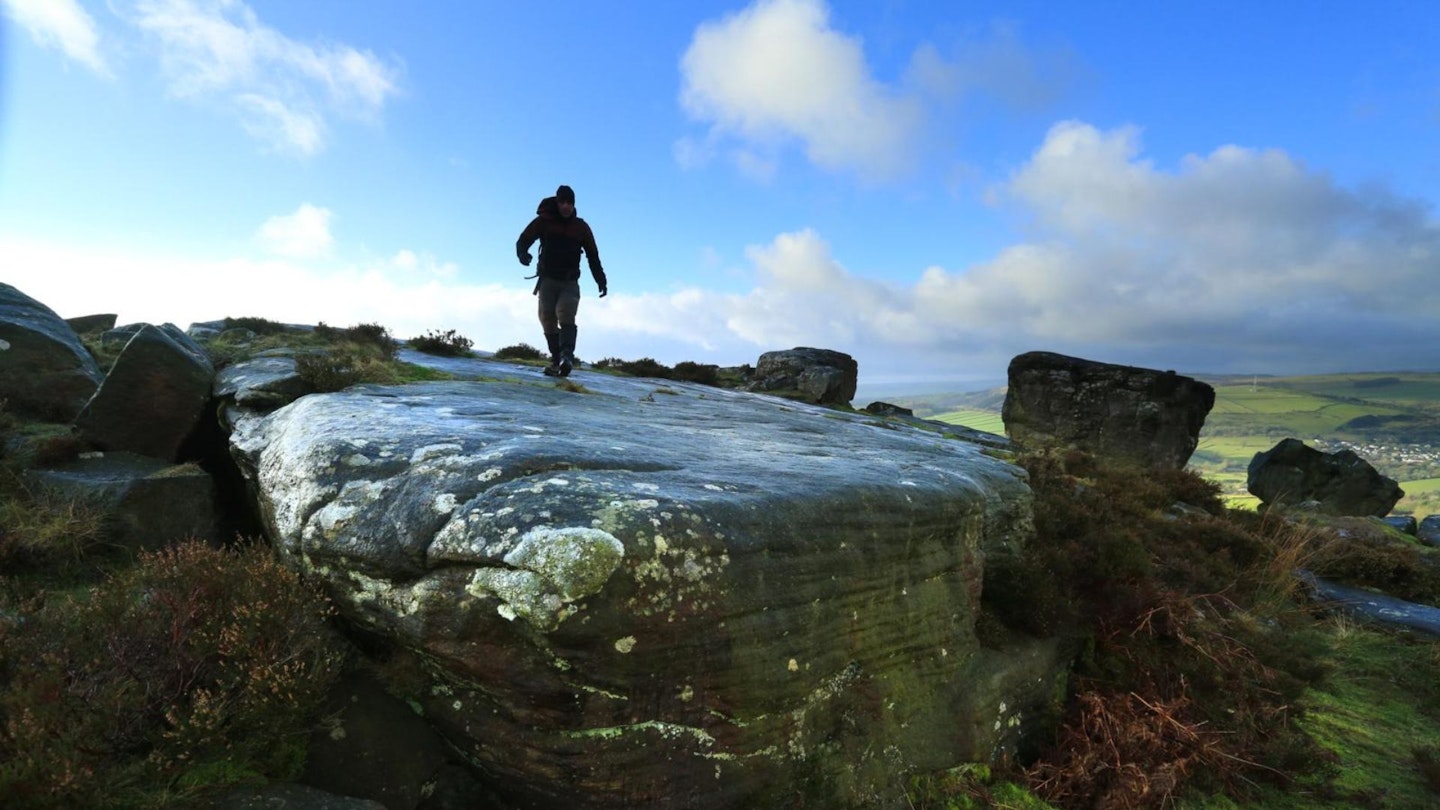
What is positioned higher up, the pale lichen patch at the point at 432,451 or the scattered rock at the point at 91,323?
the scattered rock at the point at 91,323

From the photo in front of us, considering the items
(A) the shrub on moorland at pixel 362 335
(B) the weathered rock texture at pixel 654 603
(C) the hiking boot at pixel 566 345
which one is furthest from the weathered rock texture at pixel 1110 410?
(A) the shrub on moorland at pixel 362 335

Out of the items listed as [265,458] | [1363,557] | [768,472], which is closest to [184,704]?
[265,458]

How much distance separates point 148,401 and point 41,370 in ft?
11.1

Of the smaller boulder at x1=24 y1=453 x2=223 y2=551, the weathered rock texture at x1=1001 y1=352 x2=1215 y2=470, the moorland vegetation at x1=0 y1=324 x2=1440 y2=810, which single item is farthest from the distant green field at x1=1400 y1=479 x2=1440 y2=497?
the smaller boulder at x1=24 y1=453 x2=223 y2=551

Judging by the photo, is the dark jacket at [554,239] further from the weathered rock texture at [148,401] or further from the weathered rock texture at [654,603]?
the weathered rock texture at [654,603]

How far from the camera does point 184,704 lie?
4.16m

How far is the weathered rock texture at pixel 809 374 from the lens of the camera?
88.8ft

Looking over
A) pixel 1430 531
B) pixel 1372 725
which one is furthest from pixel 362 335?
pixel 1430 531

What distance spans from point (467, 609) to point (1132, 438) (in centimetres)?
2288

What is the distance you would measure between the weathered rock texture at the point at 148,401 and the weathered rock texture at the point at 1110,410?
22.2 meters

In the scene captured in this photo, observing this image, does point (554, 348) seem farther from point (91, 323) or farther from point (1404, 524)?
point (1404, 524)

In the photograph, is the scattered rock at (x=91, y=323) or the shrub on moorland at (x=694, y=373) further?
the shrub on moorland at (x=694, y=373)

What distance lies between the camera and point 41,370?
10.4m

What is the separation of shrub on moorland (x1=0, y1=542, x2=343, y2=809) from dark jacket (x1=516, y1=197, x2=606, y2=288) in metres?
8.44
